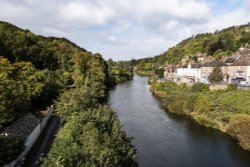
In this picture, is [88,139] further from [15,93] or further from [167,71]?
[167,71]

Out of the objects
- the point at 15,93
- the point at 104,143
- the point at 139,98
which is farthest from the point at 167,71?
the point at 104,143

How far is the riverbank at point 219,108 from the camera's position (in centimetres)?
3400

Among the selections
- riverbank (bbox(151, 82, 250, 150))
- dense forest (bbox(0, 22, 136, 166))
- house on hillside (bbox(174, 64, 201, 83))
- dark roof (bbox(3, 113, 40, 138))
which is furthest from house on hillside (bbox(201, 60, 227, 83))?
dark roof (bbox(3, 113, 40, 138))

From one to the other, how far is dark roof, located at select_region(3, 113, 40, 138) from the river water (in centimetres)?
1017

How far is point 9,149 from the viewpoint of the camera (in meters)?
20.3

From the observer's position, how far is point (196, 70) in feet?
281

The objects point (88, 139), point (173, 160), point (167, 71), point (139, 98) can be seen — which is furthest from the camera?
point (167, 71)

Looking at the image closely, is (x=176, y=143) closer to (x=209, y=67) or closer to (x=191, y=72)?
(x=209, y=67)

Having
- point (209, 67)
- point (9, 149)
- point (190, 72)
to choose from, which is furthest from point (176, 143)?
point (190, 72)

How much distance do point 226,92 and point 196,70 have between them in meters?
35.2

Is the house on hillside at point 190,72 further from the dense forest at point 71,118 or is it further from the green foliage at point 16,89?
the green foliage at point 16,89

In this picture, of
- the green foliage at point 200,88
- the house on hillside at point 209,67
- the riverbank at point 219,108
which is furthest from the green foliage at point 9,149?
the house on hillside at point 209,67

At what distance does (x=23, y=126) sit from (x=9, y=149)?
7316 mm

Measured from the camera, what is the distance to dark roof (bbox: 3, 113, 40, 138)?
84.0 ft
